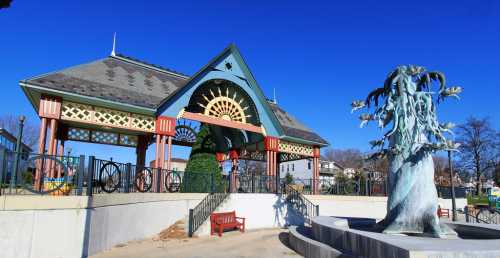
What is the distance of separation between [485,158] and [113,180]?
4845 cm

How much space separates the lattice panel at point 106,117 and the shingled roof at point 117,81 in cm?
69

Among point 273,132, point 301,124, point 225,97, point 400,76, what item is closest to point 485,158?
point 301,124

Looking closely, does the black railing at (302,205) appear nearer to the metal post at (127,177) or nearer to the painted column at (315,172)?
the painted column at (315,172)

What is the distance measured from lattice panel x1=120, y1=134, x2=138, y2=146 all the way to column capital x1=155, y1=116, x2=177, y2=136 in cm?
381

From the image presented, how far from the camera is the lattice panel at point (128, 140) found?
18.7 m

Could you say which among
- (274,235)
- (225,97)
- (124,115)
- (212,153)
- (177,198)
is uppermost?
(225,97)

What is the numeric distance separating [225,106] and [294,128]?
629 centimetres

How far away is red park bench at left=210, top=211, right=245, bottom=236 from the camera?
1334 cm

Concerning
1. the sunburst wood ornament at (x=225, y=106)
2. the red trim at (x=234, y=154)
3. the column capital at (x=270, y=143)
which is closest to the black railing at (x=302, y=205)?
the column capital at (x=270, y=143)

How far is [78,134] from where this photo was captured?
1723 cm

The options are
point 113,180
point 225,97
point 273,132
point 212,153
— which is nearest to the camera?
point 113,180

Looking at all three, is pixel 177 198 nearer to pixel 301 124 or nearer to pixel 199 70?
pixel 199 70

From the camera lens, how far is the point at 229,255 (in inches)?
372

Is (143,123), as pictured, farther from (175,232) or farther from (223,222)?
(223,222)
